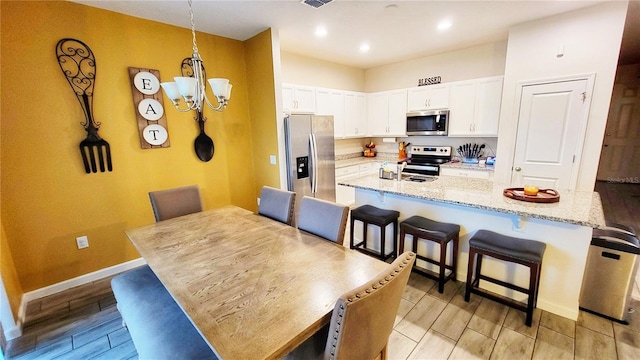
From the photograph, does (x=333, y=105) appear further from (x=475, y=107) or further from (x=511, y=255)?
(x=511, y=255)

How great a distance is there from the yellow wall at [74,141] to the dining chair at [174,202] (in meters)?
0.77

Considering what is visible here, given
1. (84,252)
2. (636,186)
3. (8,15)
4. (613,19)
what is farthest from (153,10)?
(636,186)

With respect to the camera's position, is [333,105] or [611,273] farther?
[333,105]

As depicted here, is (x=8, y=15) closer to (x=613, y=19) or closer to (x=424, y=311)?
(x=424, y=311)

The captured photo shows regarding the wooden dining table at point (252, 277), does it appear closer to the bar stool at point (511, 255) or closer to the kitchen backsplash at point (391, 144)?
the bar stool at point (511, 255)

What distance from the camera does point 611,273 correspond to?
192 centimetres

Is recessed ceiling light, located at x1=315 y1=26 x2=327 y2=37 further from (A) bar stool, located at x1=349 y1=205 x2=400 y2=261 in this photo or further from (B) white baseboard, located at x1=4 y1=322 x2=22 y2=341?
(B) white baseboard, located at x1=4 y1=322 x2=22 y2=341

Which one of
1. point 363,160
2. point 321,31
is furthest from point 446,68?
point 321,31

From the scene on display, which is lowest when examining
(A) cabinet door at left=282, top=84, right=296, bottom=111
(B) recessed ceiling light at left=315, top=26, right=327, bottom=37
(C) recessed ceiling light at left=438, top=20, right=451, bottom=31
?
(A) cabinet door at left=282, top=84, right=296, bottom=111

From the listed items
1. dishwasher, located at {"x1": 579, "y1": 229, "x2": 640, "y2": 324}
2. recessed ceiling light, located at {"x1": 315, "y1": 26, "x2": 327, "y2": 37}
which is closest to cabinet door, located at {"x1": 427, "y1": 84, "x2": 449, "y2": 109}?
recessed ceiling light, located at {"x1": 315, "y1": 26, "x2": 327, "y2": 37}

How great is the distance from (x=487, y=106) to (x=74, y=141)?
5092 mm

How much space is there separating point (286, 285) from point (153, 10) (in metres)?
2.97

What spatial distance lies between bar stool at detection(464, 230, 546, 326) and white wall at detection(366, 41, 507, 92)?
3.08 meters

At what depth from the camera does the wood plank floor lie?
5.69ft
